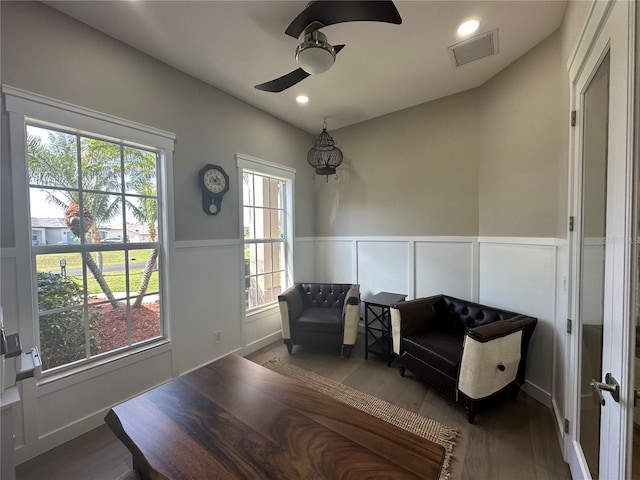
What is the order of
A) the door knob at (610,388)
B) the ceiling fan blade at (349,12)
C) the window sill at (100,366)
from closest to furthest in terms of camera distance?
the door knob at (610,388) < the ceiling fan blade at (349,12) < the window sill at (100,366)

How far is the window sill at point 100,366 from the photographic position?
1.73 meters

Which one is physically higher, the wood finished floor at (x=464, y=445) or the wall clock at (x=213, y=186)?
the wall clock at (x=213, y=186)

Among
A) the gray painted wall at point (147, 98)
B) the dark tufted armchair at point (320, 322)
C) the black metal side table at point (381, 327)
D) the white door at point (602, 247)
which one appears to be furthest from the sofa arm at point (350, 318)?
the white door at point (602, 247)

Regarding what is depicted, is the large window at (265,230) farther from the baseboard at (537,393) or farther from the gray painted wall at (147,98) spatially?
the baseboard at (537,393)

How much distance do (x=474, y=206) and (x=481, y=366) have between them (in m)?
1.72

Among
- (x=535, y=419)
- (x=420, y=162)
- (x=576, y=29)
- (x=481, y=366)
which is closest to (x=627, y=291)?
(x=481, y=366)

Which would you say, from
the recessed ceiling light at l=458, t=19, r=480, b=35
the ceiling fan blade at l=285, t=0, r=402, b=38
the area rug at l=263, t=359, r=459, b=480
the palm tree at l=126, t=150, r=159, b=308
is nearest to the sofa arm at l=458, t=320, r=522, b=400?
the area rug at l=263, t=359, r=459, b=480

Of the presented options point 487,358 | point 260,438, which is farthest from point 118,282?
point 487,358

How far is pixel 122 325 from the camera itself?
2141 mm

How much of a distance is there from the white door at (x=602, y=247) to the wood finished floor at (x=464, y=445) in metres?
0.22

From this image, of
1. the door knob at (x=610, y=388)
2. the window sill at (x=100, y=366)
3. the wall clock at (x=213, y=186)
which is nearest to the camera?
the door knob at (x=610, y=388)

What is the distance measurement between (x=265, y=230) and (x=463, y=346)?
258cm

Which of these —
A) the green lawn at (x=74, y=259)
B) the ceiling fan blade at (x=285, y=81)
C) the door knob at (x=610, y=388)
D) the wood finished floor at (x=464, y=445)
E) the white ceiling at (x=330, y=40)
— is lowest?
the wood finished floor at (x=464, y=445)

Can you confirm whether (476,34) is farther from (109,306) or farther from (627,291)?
(109,306)
